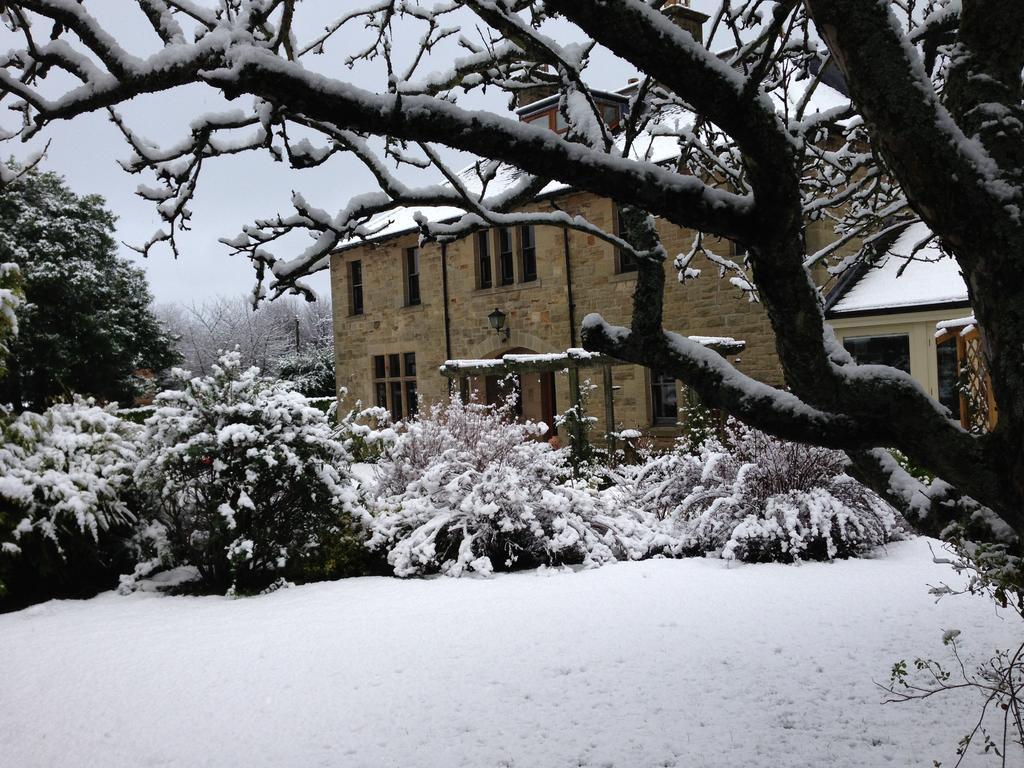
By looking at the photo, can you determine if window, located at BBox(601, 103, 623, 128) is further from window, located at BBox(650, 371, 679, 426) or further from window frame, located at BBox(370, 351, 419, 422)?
window frame, located at BBox(370, 351, 419, 422)

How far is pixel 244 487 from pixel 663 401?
32.2 feet

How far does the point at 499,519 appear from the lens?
22.6 feet

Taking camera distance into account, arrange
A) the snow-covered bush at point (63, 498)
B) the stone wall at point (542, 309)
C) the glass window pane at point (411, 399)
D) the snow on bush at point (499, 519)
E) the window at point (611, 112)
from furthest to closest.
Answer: the glass window pane at point (411, 399) → the window at point (611, 112) → the stone wall at point (542, 309) → the snow on bush at point (499, 519) → the snow-covered bush at point (63, 498)

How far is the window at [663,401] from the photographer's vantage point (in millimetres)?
14711

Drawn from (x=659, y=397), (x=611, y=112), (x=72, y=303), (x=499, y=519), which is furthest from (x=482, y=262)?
(x=72, y=303)

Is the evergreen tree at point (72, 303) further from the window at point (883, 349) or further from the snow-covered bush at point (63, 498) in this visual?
the window at point (883, 349)

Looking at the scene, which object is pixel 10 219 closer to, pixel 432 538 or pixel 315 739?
pixel 432 538

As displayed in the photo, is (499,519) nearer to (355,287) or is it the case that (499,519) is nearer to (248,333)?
(355,287)

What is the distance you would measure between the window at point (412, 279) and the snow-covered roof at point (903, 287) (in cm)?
1019

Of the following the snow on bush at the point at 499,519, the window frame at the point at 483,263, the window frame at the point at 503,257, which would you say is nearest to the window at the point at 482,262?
the window frame at the point at 483,263

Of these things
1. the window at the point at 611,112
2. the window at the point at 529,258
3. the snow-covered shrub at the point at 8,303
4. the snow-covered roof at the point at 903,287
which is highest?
the window at the point at 611,112

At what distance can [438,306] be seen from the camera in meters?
18.6

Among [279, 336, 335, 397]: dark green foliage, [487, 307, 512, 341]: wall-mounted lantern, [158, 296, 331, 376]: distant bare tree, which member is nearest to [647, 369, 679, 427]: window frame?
[487, 307, 512, 341]: wall-mounted lantern

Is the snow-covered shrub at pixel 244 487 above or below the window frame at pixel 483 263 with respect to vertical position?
below
